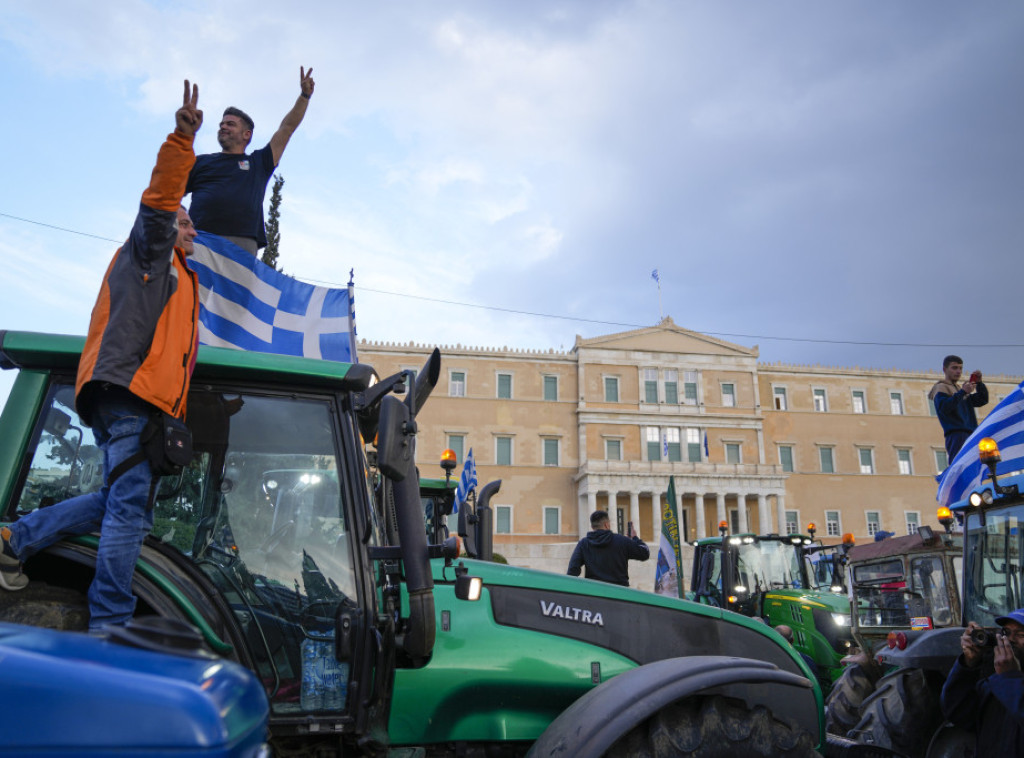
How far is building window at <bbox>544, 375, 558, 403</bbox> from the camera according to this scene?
168ft

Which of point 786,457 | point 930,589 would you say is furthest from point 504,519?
point 930,589

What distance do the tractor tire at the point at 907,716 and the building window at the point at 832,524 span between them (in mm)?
49765

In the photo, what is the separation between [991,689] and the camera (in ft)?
14.0

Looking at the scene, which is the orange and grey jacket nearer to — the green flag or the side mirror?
the side mirror

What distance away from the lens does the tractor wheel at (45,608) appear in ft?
8.29

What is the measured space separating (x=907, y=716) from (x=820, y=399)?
52728 mm

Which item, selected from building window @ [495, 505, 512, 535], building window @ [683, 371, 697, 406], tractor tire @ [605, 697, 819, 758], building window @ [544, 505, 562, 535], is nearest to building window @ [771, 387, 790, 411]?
building window @ [683, 371, 697, 406]

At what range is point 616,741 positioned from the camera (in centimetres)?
285

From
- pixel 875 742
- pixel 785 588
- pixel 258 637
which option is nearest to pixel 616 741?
pixel 258 637

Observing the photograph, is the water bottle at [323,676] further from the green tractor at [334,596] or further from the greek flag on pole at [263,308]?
the greek flag on pole at [263,308]

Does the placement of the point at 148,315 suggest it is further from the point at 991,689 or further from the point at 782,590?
the point at 782,590

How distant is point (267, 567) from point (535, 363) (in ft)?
160

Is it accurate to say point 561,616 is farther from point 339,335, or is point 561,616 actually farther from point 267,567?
point 339,335

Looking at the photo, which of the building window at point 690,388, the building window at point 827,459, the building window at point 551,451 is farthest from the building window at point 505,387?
the building window at point 827,459
